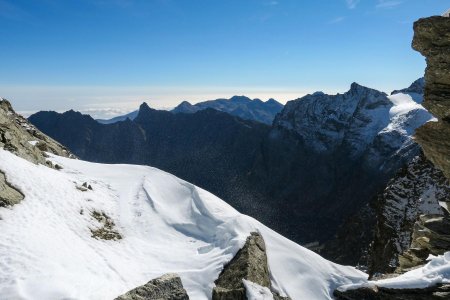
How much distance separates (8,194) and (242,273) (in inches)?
549

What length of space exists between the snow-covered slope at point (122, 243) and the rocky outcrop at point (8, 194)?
1.61 feet

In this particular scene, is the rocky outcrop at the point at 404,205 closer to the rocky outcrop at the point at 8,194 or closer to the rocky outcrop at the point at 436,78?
the rocky outcrop at the point at 436,78

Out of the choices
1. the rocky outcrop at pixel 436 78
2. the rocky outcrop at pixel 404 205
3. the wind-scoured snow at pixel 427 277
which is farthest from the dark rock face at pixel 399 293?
the rocky outcrop at pixel 404 205

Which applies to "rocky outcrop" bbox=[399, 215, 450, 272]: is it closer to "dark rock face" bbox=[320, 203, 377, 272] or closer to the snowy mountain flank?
the snowy mountain flank

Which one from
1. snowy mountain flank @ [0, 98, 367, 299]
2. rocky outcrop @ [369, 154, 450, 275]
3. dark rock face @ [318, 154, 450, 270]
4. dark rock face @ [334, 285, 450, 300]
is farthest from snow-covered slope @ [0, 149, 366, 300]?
rocky outcrop @ [369, 154, 450, 275]

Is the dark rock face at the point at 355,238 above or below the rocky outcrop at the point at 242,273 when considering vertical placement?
below

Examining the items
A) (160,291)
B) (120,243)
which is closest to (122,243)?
(120,243)

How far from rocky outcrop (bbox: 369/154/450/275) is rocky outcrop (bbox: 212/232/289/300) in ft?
114

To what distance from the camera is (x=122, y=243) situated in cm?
2289

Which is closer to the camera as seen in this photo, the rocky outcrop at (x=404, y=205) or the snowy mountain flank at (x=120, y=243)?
the snowy mountain flank at (x=120, y=243)

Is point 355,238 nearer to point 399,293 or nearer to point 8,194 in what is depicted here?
point 399,293

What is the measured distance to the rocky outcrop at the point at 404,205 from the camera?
168ft

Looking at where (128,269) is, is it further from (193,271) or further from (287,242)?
(287,242)

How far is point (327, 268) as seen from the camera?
2269 cm
